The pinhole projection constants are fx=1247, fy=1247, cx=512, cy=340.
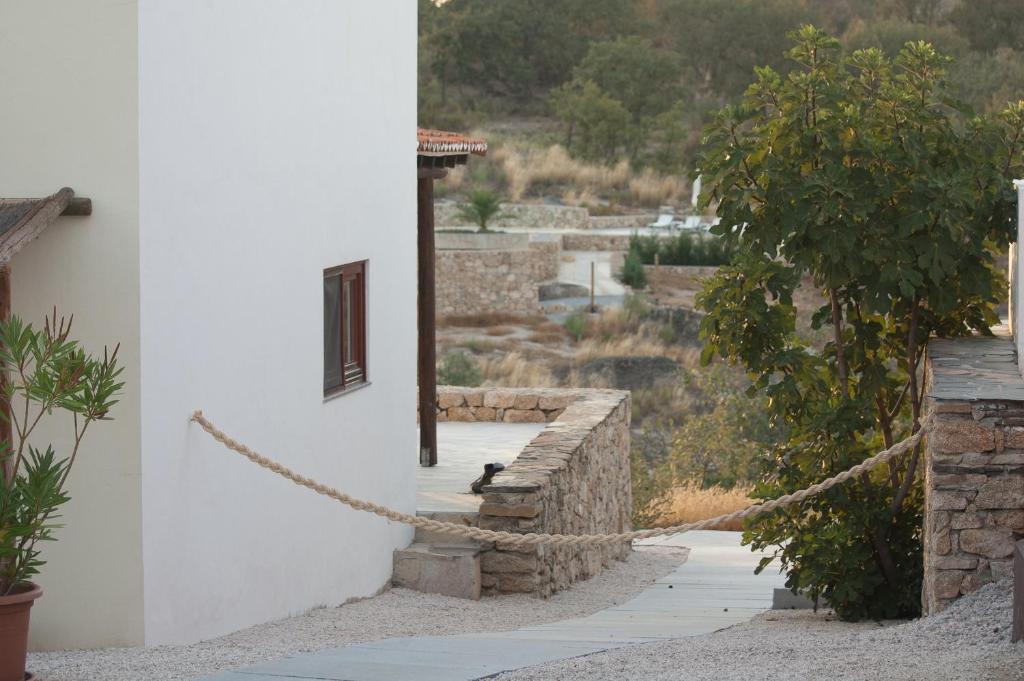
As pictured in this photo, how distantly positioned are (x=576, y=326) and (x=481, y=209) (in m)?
6.12

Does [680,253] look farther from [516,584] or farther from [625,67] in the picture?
[516,584]

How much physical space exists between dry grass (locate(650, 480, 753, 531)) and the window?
6471mm

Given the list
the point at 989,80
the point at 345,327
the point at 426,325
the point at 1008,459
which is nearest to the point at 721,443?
the point at 426,325

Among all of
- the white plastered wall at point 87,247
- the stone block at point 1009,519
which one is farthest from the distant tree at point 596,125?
the stone block at point 1009,519

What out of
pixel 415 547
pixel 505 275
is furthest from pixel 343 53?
pixel 505 275

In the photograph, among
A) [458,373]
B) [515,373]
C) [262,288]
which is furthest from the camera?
[515,373]

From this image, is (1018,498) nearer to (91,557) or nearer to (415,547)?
(91,557)

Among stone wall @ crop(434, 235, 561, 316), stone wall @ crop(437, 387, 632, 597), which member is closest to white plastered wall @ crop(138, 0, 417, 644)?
stone wall @ crop(437, 387, 632, 597)

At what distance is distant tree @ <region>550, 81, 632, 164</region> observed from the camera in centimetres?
3950

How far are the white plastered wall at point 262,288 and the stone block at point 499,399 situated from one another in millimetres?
3703

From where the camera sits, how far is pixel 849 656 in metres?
4.68

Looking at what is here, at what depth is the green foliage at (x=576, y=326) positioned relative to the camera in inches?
995

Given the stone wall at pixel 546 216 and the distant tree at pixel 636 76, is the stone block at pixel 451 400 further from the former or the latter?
the distant tree at pixel 636 76

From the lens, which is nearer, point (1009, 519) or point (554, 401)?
point (1009, 519)
